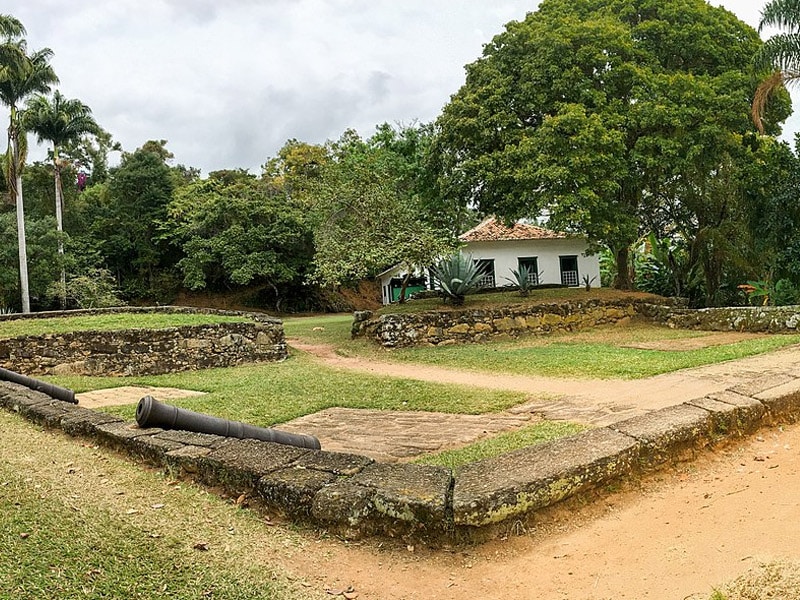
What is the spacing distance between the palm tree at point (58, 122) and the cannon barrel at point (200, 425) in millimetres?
24922

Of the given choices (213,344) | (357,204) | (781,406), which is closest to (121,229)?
(357,204)

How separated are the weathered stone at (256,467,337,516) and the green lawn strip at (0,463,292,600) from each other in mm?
494

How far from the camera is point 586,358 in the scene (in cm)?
953

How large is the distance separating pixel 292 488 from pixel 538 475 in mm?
1221

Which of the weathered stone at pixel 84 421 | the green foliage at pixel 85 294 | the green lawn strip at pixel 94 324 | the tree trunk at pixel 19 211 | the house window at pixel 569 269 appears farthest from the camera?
the green foliage at pixel 85 294

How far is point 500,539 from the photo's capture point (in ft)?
8.98

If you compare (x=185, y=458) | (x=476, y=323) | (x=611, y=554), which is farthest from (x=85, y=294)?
(x=611, y=554)

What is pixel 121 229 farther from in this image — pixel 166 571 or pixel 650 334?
pixel 166 571

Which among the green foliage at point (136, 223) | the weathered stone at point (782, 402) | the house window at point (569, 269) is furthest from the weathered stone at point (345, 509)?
the green foliage at point (136, 223)

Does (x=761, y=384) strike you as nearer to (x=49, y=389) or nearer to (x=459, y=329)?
(x=49, y=389)

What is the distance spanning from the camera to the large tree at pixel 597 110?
13.6 m

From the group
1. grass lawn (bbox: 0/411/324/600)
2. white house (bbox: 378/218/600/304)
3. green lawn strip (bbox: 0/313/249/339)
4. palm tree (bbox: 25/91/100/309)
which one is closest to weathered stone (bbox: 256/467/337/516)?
grass lawn (bbox: 0/411/324/600)

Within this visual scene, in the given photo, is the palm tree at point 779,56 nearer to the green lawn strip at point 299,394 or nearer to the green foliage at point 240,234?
the green lawn strip at point 299,394

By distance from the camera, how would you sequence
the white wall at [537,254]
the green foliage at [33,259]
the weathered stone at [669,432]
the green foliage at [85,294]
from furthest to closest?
1. the green foliage at [85,294]
2. the green foliage at [33,259]
3. the white wall at [537,254]
4. the weathered stone at [669,432]
